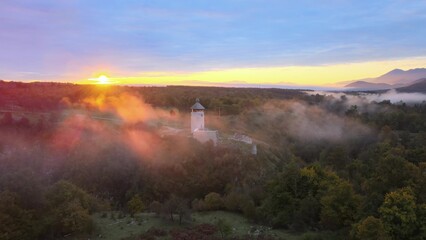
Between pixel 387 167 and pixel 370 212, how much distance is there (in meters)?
2.03

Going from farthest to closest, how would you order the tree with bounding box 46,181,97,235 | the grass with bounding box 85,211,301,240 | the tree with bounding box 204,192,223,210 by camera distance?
the tree with bounding box 204,192,223,210 < the grass with bounding box 85,211,301,240 < the tree with bounding box 46,181,97,235

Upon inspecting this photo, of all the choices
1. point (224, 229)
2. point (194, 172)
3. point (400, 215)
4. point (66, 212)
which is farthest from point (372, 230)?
point (194, 172)

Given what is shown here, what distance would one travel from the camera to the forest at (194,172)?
56.5 ft

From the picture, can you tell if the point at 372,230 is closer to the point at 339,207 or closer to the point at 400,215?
the point at 400,215

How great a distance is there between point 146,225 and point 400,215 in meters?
11.8

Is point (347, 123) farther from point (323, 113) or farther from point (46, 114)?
point (46, 114)

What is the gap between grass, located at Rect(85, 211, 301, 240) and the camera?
19.1 metres

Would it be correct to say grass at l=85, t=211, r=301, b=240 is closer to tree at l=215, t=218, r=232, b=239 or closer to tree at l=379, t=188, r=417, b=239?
tree at l=215, t=218, r=232, b=239

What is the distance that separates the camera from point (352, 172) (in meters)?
32.6

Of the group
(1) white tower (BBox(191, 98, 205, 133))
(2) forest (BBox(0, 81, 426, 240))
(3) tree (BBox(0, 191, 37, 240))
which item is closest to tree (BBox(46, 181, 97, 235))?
(2) forest (BBox(0, 81, 426, 240))

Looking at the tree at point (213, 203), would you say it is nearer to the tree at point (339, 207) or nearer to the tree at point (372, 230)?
the tree at point (339, 207)

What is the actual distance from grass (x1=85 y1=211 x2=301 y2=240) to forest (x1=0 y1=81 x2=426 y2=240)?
48cm

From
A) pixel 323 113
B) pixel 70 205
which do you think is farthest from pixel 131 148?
pixel 323 113

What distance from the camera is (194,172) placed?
32.2 meters
